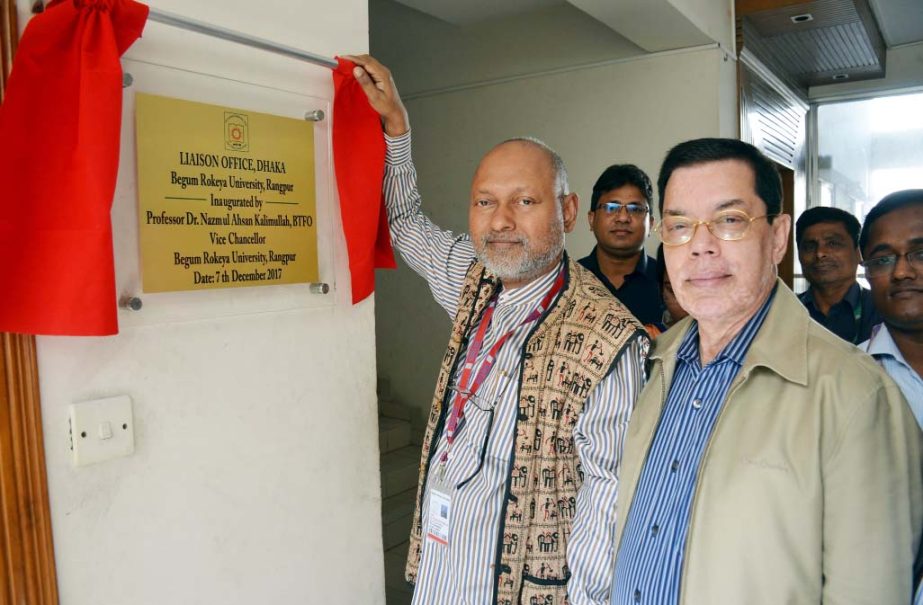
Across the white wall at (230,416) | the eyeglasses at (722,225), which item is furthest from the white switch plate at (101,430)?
the eyeglasses at (722,225)

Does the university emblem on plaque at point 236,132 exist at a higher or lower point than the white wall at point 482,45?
lower

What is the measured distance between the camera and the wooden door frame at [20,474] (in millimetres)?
1053

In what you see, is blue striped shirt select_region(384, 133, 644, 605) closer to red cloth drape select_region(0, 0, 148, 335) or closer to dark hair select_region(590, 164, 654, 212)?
red cloth drape select_region(0, 0, 148, 335)

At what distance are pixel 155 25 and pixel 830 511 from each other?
1.40 metres

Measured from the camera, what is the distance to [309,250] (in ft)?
5.12

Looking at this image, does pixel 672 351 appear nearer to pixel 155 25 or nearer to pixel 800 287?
pixel 155 25

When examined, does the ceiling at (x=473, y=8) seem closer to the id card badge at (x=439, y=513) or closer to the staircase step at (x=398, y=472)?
the staircase step at (x=398, y=472)

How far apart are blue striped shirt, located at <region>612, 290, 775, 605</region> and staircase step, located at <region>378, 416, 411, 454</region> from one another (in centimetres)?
319

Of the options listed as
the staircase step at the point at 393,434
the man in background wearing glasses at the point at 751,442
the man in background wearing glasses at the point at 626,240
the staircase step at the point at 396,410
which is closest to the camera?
the man in background wearing glasses at the point at 751,442

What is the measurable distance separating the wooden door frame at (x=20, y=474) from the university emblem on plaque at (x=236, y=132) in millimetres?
381

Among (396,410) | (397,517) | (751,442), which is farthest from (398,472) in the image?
(751,442)

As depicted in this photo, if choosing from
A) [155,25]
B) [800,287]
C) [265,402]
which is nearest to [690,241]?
[265,402]

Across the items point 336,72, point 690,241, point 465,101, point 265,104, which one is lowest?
point 690,241

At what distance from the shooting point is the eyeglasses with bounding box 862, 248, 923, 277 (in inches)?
55.9
